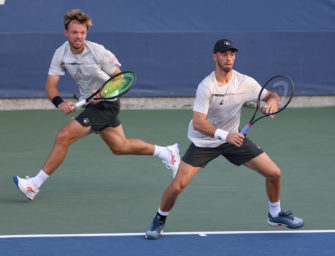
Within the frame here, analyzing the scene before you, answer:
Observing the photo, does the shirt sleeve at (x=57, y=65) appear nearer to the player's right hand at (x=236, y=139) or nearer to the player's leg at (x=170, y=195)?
the player's leg at (x=170, y=195)

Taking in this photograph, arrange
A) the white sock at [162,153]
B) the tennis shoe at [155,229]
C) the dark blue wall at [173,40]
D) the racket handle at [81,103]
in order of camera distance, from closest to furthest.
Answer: the tennis shoe at [155,229] → the racket handle at [81,103] → the white sock at [162,153] → the dark blue wall at [173,40]

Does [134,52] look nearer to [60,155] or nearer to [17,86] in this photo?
[17,86]

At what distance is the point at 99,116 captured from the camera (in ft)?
23.5

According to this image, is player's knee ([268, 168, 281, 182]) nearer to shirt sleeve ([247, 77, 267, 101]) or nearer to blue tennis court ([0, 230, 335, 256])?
blue tennis court ([0, 230, 335, 256])

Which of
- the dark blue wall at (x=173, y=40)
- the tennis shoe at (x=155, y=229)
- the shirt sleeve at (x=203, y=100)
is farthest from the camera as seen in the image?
the dark blue wall at (x=173, y=40)

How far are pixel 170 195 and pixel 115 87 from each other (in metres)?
1.52

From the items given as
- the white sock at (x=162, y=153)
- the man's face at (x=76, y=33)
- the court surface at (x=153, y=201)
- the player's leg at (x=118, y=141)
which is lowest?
the court surface at (x=153, y=201)

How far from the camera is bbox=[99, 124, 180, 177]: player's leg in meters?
7.36

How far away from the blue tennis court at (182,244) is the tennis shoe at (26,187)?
3.76ft

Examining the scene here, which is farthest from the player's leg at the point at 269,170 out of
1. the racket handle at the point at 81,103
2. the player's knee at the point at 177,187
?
the racket handle at the point at 81,103

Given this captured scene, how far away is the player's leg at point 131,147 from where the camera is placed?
24.1 feet

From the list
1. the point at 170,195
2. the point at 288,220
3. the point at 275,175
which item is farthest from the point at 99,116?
the point at 288,220

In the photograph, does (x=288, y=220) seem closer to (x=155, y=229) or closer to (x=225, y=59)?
(x=155, y=229)

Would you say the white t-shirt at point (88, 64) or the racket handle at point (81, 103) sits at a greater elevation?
the white t-shirt at point (88, 64)
